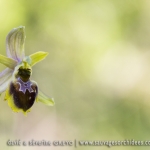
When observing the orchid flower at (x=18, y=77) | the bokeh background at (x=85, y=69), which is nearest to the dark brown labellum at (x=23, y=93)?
the orchid flower at (x=18, y=77)

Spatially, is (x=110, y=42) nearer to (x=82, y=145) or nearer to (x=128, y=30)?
(x=128, y=30)

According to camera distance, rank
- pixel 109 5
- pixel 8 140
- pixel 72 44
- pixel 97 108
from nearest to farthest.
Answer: pixel 8 140 → pixel 97 108 → pixel 72 44 → pixel 109 5

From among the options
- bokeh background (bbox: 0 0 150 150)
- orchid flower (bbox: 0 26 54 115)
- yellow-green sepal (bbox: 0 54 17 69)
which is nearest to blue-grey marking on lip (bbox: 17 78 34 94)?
orchid flower (bbox: 0 26 54 115)

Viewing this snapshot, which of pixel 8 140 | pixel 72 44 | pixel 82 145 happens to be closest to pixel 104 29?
pixel 72 44

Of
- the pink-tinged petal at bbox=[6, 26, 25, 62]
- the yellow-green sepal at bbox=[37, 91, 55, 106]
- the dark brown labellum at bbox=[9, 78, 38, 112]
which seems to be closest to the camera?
the dark brown labellum at bbox=[9, 78, 38, 112]

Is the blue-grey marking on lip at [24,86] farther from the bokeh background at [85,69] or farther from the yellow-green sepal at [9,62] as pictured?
the bokeh background at [85,69]

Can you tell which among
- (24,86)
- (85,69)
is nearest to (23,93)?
(24,86)

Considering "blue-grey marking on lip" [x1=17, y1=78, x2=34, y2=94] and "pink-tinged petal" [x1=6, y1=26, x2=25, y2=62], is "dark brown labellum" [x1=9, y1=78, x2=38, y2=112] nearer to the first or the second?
"blue-grey marking on lip" [x1=17, y1=78, x2=34, y2=94]
